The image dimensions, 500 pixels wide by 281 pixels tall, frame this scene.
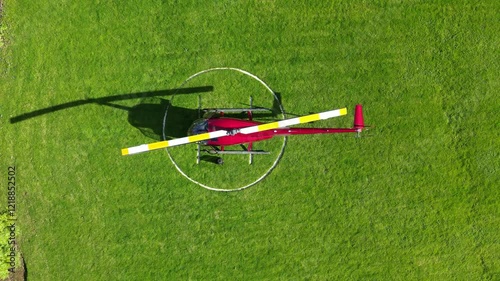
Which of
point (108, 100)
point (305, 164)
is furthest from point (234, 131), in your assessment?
point (108, 100)

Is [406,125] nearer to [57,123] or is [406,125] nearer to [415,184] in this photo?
[415,184]

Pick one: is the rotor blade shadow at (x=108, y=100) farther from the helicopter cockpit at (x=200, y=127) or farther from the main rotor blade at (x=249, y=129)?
Result: the main rotor blade at (x=249, y=129)

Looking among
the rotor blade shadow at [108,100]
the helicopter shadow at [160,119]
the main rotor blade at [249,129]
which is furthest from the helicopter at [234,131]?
the rotor blade shadow at [108,100]

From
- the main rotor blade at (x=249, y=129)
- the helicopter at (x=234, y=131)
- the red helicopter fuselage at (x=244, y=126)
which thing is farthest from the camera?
the red helicopter fuselage at (x=244, y=126)

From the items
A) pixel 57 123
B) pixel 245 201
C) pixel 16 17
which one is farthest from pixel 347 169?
pixel 16 17

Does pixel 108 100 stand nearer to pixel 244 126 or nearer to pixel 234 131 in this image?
pixel 244 126

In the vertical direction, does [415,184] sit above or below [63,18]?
below
